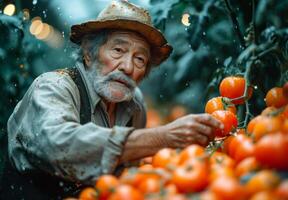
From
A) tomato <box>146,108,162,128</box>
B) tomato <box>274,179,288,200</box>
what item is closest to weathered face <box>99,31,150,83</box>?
tomato <box>274,179,288,200</box>

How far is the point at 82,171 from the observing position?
2266mm

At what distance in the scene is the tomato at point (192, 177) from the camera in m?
1.70

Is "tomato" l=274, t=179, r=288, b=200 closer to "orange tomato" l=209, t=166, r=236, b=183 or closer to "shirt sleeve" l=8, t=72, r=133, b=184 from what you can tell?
"orange tomato" l=209, t=166, r=236, b=183

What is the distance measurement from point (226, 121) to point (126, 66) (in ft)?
2.66

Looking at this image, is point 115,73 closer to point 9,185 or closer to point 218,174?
point 9,185

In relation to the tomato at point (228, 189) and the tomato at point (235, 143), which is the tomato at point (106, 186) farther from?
the tomato at point (235, 143)

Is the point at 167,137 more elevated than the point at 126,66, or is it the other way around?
the point at 126,66

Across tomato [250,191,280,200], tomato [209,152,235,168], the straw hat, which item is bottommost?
tomato [250,191,280,200]

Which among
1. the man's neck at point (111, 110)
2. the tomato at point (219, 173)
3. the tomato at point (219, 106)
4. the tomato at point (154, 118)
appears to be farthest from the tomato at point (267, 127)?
the tomato at point (154, 118)

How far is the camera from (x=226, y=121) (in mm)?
2584

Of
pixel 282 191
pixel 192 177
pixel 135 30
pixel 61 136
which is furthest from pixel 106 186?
pixel 135 30

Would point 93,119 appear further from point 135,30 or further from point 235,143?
point 235,143

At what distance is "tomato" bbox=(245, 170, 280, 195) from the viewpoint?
61.3 inches

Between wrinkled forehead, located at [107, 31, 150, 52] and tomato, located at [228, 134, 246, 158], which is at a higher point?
wrinkled forehead, located at [107, 31, 150, 52]
